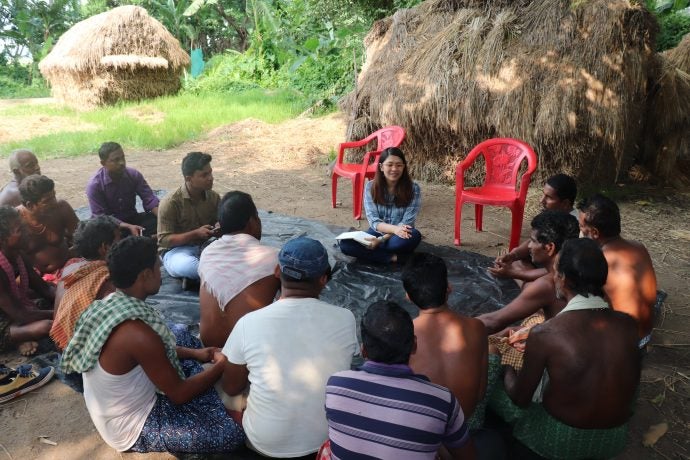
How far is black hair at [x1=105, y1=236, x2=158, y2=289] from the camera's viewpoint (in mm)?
2129

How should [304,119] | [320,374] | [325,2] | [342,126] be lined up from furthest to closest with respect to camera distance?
[325,2] < [304,119] < [342,126] < [320,374]

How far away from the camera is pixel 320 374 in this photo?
1910mm

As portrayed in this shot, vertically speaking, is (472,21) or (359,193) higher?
(472,21)

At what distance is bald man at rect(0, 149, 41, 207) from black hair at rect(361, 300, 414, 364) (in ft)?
12.8

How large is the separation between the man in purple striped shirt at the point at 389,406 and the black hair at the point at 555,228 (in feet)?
5.15

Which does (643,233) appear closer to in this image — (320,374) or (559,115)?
(559,115)

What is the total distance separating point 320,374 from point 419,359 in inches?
15.8

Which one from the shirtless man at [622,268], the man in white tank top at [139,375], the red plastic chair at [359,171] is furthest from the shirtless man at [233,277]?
the red plastic chair at [359,171]

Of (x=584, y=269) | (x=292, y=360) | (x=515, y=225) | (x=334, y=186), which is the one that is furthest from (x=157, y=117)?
(x=584, y=269)

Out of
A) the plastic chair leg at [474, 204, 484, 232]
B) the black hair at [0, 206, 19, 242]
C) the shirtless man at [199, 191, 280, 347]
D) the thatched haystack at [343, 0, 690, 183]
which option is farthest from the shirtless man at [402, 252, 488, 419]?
the thatched haystack at [343, 0, 690, 183]

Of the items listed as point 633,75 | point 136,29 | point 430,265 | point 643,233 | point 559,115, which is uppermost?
point 136,29

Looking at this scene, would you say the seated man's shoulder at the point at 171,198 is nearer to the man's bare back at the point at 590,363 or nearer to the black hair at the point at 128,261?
the black hair at the point at 128,261

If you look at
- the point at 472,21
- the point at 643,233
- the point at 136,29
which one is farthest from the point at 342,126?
the point at 136,29

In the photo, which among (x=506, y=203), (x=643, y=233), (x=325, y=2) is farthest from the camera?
(x=325, y=2)
